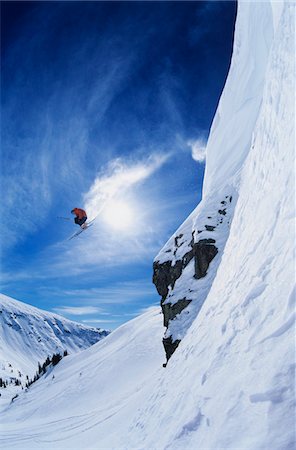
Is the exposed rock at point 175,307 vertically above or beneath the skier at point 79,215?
beneath

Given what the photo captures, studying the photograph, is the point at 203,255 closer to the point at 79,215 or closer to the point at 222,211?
the point at 222,211

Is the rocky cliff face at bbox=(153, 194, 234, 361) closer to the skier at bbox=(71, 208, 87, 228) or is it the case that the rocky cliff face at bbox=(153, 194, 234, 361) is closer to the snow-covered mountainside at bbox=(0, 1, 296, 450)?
the snow-covered mountainside at bbox=(0, 1, 296, 450)

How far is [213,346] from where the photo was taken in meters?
6.25

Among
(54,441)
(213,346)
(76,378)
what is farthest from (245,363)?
(76,378)

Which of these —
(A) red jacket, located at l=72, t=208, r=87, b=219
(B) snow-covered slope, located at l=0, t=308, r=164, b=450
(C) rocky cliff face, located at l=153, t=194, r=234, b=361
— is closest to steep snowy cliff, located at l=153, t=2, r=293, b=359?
(C) rocky cliff face, located at l=153, t=194, r=234, b=361

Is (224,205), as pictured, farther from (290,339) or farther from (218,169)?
(290,339)

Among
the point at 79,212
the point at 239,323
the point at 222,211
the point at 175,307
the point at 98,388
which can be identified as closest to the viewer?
the point at 239,323

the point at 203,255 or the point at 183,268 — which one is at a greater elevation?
the point at 183,268

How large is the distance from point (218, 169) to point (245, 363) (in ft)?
64.2

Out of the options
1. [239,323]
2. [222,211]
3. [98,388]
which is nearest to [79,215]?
[222,211]

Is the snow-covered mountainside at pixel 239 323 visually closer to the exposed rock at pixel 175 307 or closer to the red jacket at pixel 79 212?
the exposed rock at pixel 175 307

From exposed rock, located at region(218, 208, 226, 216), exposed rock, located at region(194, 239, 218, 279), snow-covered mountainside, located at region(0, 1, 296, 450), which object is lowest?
snow-covered mountainside, located at region(0, 1, 296, 450)

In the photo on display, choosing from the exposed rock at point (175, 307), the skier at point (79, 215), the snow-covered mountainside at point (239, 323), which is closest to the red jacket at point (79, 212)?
the skier at point (79, 215)

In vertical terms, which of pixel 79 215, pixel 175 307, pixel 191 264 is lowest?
pixel 175 307
